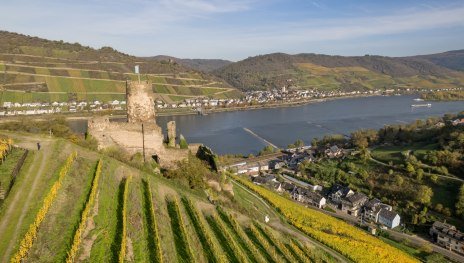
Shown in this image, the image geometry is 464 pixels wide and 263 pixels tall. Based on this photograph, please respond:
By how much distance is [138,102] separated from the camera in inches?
874

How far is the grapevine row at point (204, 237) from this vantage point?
45.6 ft

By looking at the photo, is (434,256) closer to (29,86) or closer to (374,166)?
(374,166)

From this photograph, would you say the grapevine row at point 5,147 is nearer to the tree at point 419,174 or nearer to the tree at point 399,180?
the tree at point 399,180

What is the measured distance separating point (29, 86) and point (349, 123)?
288 ft

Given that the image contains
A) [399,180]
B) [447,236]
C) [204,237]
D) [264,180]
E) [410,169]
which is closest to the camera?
[204,237]

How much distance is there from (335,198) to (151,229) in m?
33.6

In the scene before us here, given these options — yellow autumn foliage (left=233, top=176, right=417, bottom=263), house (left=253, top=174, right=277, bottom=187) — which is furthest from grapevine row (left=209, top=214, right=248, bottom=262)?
house (left=253, top=174, right=277, bottom=187)

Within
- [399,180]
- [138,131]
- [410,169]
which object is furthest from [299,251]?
[410,169]

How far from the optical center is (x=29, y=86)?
106750 millimetres

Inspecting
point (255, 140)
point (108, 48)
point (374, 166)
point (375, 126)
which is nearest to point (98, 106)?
point (255, 140)

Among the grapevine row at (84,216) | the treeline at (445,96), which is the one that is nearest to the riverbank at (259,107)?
the treeline at (445,96)

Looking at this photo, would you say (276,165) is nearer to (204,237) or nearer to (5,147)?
(204,237)

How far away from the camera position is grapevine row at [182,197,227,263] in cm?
1390

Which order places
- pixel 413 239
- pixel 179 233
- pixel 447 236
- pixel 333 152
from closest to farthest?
pixel 179 233 < pixel 447 236 < pixel 413 239 < pixel 333 152
